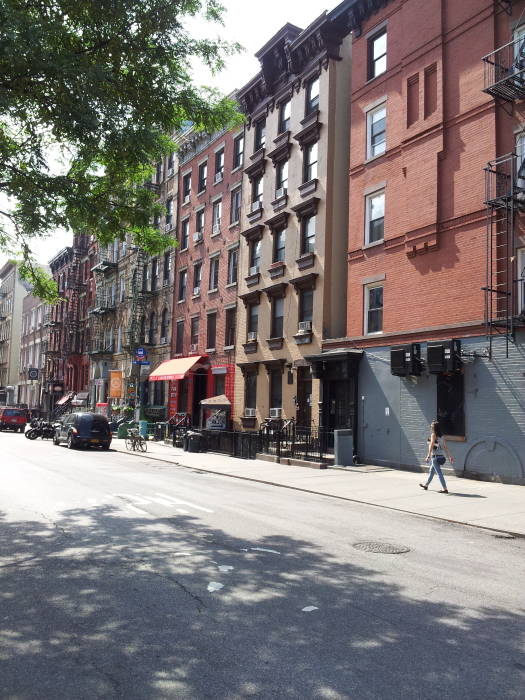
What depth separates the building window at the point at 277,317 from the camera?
2670 centimetres

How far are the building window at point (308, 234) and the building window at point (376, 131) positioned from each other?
3888mm

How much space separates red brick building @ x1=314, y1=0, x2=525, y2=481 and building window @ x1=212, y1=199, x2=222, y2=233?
11.1 meters

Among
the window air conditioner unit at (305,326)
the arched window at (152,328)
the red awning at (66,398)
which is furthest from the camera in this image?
the red awning at (66,398)

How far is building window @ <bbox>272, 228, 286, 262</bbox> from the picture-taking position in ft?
88.9

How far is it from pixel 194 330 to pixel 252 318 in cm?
614

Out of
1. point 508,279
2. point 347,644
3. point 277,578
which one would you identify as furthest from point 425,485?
point 347,644

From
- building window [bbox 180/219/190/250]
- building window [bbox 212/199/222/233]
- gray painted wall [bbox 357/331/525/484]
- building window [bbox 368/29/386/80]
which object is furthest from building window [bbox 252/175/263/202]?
gray painted wall [bbox 357/331/525/484]

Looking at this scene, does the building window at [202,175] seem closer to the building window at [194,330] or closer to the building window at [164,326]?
the building window at [194,330]

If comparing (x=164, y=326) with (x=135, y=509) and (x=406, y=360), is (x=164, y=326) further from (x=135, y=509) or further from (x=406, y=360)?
(x=135, y=509)

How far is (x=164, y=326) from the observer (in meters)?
37.6

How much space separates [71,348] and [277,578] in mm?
50230

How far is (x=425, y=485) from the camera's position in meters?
14.6

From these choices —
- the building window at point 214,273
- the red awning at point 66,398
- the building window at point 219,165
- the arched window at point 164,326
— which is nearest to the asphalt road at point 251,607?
the building window at point 214,273

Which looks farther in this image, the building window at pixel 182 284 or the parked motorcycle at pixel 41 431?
the building window at pixel 182 284
